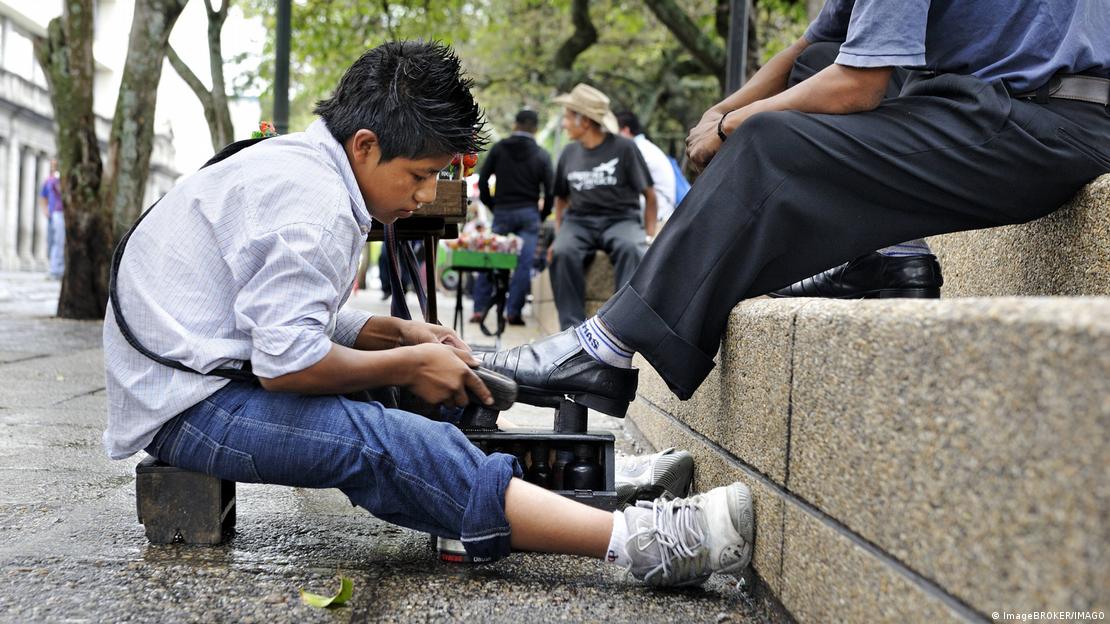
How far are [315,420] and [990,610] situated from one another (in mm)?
1433

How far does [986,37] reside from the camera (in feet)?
8.12

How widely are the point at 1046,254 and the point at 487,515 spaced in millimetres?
1536

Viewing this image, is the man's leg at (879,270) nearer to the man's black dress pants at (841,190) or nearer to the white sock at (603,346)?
the man's black dress pants at (841,190)

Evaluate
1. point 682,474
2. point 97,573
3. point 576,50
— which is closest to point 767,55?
point 576,50

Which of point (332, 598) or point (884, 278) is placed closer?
point (332, 598)

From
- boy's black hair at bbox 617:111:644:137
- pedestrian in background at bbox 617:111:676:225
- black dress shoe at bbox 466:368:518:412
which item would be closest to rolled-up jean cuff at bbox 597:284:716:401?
black dress shoe at bbox 466:368:518:412

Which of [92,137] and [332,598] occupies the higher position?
[92,137]

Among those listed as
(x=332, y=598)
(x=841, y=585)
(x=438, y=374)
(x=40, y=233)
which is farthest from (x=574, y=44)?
(x=40, y=233)

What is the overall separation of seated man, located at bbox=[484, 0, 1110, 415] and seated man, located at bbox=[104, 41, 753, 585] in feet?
1.57

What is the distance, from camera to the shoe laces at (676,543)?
214cm

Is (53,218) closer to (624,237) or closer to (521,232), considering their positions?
(521,232)

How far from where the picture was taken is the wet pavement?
6.37 ft

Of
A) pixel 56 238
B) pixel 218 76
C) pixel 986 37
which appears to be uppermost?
pixel 218 76

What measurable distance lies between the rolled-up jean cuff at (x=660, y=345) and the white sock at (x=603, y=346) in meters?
0.06
